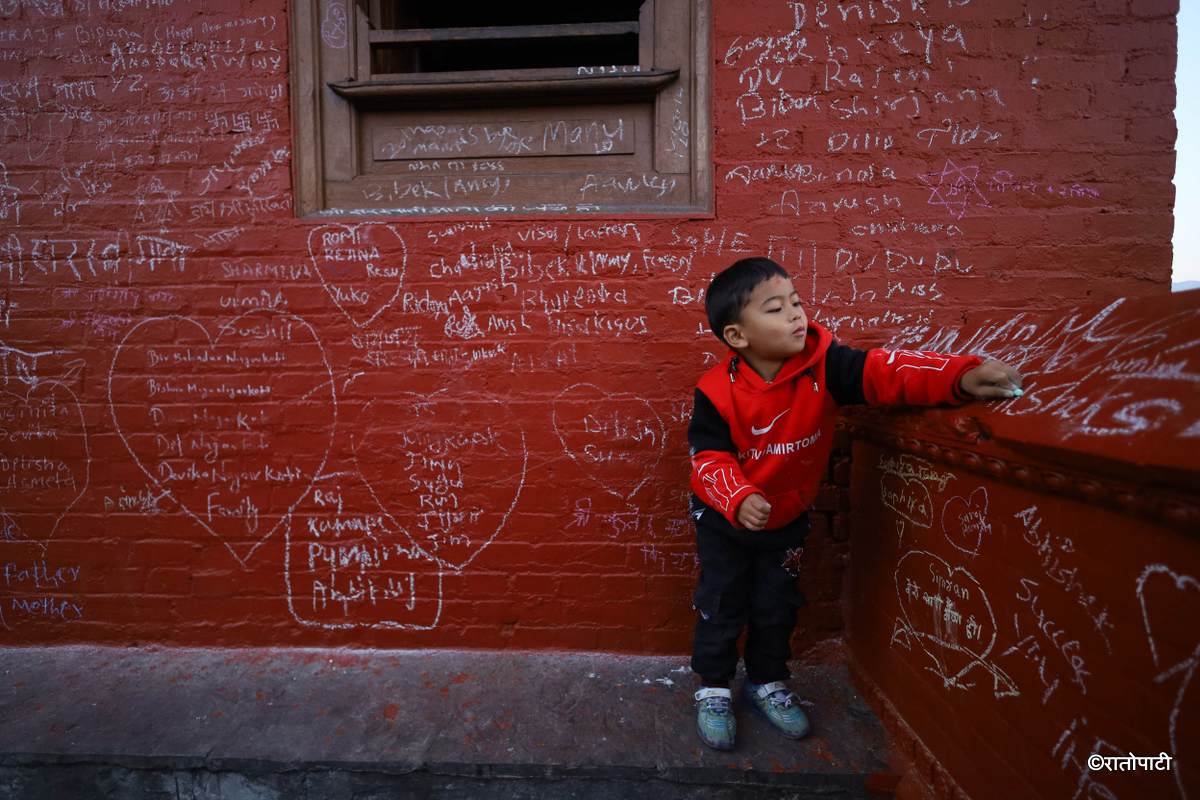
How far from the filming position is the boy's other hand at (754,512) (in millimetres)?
1872

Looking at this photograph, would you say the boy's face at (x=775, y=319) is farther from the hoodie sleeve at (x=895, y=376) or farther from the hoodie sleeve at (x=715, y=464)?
the hoodie sleeve at (x=715, y=464)

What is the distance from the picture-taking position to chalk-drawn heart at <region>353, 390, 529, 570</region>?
268 cm

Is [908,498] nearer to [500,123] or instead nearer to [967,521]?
[967,521]

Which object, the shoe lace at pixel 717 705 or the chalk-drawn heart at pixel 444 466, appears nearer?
the shoe lace at pixel 717 705

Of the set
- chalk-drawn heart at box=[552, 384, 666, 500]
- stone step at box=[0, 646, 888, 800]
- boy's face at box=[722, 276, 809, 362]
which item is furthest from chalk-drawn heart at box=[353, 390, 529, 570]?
boy's face at box=[722, 276, 809, 362]

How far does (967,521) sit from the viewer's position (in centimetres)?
175

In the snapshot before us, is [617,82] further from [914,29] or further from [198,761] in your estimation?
[198,761]

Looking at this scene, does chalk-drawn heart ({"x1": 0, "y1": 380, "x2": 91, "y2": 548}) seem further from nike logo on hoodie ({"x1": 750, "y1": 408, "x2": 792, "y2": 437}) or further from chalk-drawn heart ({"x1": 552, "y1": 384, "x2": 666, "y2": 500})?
nike logo on hoodie ({"x1": 750, "y1": 408, "x2": 792, "y2": 437})

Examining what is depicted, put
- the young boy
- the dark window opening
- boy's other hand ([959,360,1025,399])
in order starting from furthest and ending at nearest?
the dark window opening, the young boy, boy's other hand ([959,360,1025,399])

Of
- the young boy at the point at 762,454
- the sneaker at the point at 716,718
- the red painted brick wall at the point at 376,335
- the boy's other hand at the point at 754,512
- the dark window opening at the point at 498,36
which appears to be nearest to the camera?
the boy's other hand at the point at 754,512

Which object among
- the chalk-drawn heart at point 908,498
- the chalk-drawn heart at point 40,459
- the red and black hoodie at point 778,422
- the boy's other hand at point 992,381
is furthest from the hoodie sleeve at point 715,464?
the chalk-drawn heart at point 40,459

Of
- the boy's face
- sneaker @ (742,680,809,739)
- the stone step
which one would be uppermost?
the boy's face

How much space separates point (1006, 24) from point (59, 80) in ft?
13.7

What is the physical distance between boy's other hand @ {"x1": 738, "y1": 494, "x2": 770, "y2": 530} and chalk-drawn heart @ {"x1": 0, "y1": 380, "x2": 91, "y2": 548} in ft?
9.71
